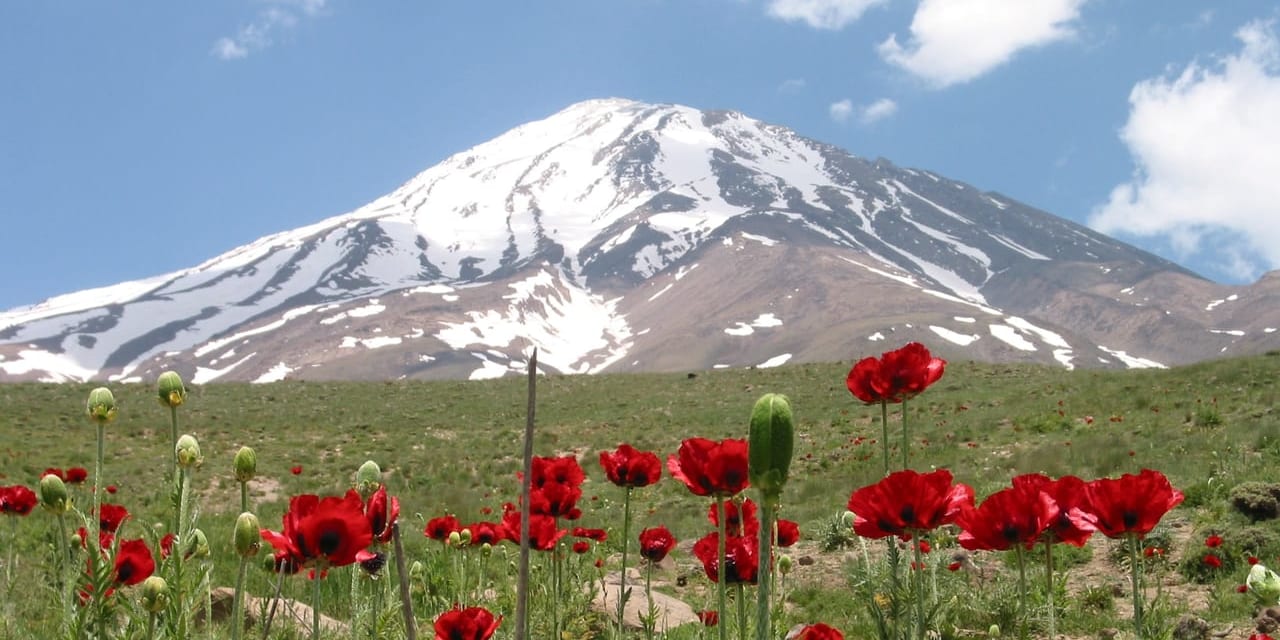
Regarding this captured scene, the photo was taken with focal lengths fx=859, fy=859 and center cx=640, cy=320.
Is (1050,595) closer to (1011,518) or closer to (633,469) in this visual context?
(1011,518)

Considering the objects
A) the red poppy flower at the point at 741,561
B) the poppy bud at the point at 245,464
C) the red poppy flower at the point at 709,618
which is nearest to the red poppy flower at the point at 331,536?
the poppy bud at the point at 245,464

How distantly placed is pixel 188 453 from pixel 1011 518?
5.79 feet

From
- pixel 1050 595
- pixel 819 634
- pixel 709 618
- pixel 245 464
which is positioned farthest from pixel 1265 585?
pixel 245 464

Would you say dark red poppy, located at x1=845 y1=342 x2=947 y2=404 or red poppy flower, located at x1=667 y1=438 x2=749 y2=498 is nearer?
red poppy flower, located at x1=667 y1=438 x2=749 y2=498

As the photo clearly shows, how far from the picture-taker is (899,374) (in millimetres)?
2443

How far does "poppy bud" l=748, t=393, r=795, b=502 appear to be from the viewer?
99 centimetres

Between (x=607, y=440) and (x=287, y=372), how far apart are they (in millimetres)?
155198

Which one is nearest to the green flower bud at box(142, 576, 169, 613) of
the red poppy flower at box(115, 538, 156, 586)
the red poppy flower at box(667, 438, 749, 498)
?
the red poppy flower at box(115, 538, 156, 586)

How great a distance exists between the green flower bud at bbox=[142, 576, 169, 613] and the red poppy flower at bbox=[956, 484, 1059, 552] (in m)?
1.64

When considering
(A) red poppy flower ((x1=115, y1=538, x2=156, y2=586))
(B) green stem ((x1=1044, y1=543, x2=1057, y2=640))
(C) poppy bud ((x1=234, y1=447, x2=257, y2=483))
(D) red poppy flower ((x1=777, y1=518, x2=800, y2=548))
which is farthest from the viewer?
(D) red poppy flower ((x1=777, y1=518, x2=800, y2=548))

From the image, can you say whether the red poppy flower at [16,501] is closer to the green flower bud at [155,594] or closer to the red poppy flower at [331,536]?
the green flower bud at [155,594]

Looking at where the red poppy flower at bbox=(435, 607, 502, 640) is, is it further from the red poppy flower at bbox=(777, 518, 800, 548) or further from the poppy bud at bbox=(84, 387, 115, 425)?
the red poppy flower at bbox=(777, 518, 800, 548)

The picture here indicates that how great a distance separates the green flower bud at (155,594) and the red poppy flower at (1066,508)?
5.75 ft

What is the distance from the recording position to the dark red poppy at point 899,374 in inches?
95.2
